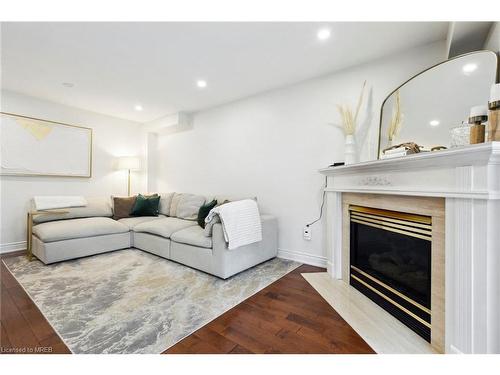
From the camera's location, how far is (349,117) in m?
2.40

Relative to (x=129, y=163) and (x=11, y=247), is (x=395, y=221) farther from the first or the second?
(x=11, y=247)

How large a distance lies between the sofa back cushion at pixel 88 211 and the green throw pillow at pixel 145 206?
0.40 metres

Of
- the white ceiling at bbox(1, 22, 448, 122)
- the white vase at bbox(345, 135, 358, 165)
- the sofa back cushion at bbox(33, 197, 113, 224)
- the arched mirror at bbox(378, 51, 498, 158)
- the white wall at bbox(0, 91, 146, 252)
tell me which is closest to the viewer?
the arched mirror at bbox(378, 51, 498, 158)

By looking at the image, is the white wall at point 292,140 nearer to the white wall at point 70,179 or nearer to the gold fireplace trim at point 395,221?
the gold fireplace trim at point 395,221

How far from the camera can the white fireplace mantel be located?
3.57 feet

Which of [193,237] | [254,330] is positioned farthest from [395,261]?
[193,237]

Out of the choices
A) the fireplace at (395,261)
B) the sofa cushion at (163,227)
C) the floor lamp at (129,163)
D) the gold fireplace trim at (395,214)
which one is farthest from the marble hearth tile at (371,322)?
the floor lamp at (129,163)

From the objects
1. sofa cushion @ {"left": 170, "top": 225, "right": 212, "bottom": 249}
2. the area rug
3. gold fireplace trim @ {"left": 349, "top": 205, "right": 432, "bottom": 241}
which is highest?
gold fireplace trim @ {"left": 349, "top": 205, "right": 432, "bottom": 241}

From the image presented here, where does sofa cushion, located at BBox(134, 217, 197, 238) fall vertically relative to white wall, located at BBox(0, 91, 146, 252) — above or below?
below

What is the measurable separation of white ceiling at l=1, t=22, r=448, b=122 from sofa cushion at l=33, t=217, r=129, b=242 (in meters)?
1.86

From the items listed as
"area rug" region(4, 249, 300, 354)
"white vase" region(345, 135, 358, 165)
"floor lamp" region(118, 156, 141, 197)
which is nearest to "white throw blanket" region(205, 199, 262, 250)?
"area rug" region(4, 249, 300, 354)

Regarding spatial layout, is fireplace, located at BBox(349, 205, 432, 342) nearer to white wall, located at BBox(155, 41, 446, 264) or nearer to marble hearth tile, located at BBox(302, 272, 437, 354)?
marble hearth tile, located at BBox(302, 272, 437, 354)

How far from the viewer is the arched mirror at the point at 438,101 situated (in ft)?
5.11
